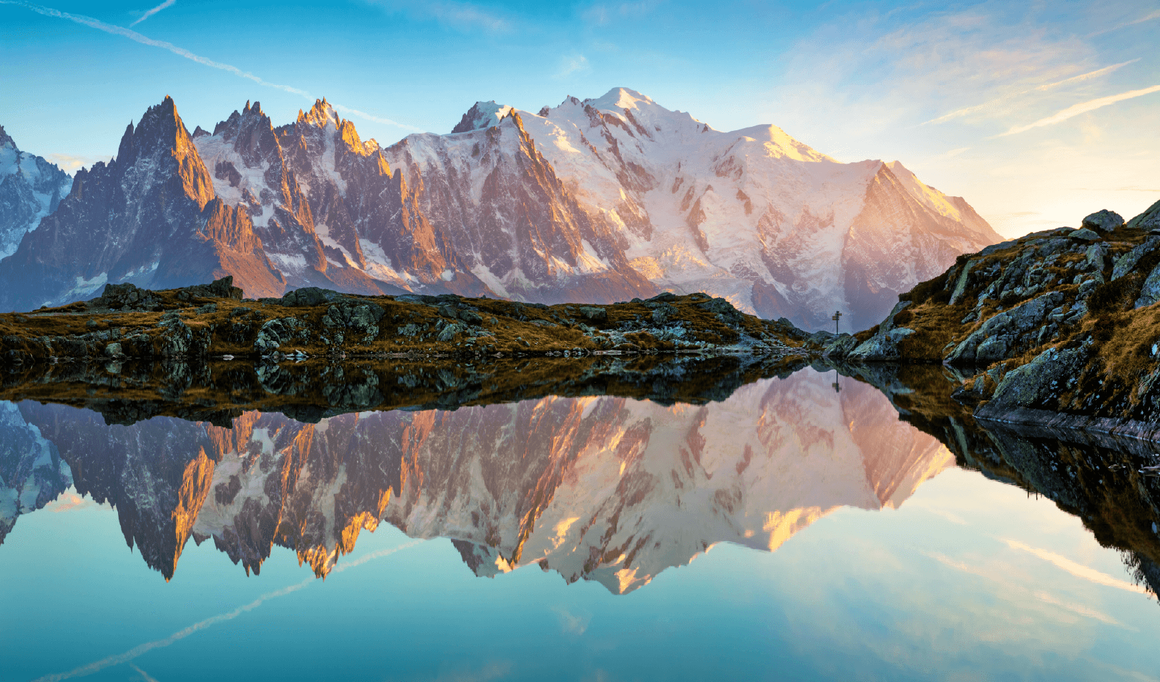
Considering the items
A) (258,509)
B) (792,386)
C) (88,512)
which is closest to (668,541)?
(258,509)

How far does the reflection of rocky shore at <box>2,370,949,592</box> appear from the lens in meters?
19.5

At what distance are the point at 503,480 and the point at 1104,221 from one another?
122 m

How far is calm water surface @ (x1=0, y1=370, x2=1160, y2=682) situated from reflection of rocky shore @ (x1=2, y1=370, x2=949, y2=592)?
0.54ft

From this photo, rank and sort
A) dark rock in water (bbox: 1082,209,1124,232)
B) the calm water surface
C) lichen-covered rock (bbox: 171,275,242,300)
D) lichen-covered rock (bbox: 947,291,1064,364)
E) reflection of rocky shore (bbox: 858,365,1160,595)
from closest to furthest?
1. the calm water surface
2. reflection of rocky shore (bbox: 858,365,1160,595)
3. lichen-covered rock (bbox: 947,291,1064,364)
4. dark rock in water (bbox: 1082,209,1124,232)
5. lichen-covered rock (bbox: 171,275,242,300)

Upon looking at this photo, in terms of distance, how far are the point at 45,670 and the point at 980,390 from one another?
55494 mm

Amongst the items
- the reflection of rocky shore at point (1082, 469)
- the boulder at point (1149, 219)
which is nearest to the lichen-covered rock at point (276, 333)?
the reflection of rocky shore at point (1082, 469)

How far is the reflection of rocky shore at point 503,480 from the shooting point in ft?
63.9

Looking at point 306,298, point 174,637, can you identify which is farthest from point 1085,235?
point 306,298

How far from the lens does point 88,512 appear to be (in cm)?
2328

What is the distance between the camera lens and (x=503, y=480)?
27.9 meters

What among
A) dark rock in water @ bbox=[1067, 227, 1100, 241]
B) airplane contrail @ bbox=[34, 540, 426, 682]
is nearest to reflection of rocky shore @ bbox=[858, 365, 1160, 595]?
airplane contrail @ bbox=[34, 540, 426, 682]

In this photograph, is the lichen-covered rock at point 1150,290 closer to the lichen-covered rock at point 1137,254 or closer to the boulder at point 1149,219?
the lichen-covered rock at point 1137,254

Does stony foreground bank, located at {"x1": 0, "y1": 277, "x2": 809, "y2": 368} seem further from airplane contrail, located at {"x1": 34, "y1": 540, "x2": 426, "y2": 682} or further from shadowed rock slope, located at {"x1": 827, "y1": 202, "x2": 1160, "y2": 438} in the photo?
airplane contrail, located at {"x1": 34, "y1": 540, "x2": 426, "y2": 682}

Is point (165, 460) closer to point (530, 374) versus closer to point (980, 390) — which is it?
point (980, 390)
